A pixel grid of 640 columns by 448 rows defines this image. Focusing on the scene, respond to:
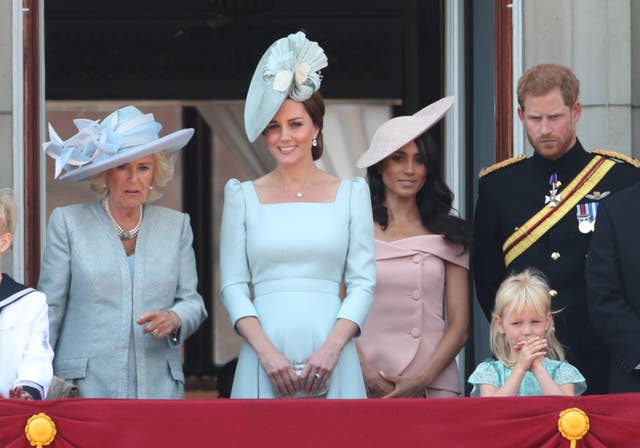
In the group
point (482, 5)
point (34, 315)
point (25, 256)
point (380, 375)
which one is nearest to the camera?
point (34, 315)

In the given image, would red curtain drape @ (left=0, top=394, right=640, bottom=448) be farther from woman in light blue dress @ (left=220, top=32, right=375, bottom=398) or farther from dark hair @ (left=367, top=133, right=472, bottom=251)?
dark hair @ (left=367, top=133, right=472, bottom=251)

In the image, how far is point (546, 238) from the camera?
219 inches

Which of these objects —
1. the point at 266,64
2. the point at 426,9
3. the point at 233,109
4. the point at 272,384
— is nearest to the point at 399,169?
the point at 266,64

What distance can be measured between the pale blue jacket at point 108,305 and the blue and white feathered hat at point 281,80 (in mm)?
507

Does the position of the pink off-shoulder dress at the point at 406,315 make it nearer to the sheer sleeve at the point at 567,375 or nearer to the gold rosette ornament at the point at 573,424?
the sheer sleeve at the point at 567,375

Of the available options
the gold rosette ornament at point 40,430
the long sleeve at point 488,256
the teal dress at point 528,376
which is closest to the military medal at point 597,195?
the long sleeve at point 488,256

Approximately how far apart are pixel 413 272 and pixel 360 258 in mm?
507

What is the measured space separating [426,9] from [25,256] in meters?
3.74

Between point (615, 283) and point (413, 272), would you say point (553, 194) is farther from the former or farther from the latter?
point (615, 283)

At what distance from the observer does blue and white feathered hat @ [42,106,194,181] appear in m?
5.27

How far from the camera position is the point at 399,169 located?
575 cm

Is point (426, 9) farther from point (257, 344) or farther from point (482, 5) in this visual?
point (257, 344)

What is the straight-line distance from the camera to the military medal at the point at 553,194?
18.4ft

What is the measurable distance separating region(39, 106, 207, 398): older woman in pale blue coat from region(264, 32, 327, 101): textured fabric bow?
0.37 meters
